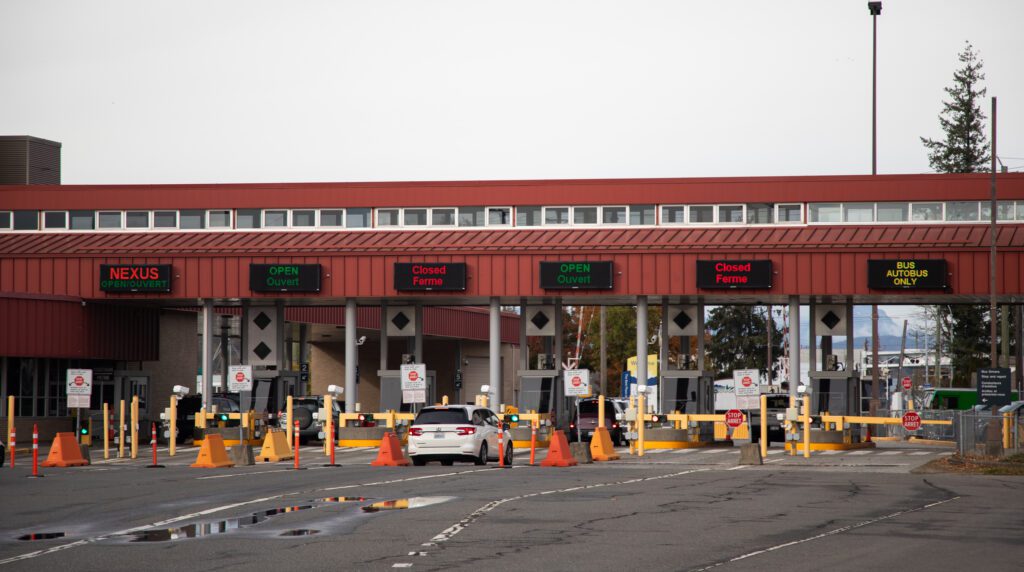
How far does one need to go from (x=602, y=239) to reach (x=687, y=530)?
94.3 ft

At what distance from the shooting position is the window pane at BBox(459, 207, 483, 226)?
159 ft

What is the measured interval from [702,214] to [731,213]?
1.00 m

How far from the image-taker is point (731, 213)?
46.9 m

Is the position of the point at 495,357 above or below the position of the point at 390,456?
above

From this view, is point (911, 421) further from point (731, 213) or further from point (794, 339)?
point (731, 213)

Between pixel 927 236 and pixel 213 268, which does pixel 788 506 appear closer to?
pixel 927 236

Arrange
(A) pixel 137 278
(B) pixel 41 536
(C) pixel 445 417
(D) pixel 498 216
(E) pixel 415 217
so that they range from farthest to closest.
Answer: (E) pixel 415 217 < (D) pixel 498 216 < (A) pixel 137 278 < (C) pixel 445 417 < (B) pixel 41 536

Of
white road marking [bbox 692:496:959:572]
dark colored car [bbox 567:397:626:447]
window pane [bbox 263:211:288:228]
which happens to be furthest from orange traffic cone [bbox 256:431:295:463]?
white road marking [bbox 692:496:959:572]

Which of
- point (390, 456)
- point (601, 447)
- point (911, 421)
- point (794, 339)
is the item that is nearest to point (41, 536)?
point (390, 456)

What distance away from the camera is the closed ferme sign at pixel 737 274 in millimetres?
42969

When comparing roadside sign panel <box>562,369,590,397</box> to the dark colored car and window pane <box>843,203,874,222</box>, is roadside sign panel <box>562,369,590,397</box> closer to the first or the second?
the dark colored car

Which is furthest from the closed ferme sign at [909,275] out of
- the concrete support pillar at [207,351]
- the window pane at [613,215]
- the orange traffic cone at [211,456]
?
the concrete support pillar at [207,351]

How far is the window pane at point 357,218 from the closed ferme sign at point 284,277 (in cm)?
414

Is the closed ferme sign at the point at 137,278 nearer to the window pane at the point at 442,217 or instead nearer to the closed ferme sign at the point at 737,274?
the window pane at the point at 442,217
